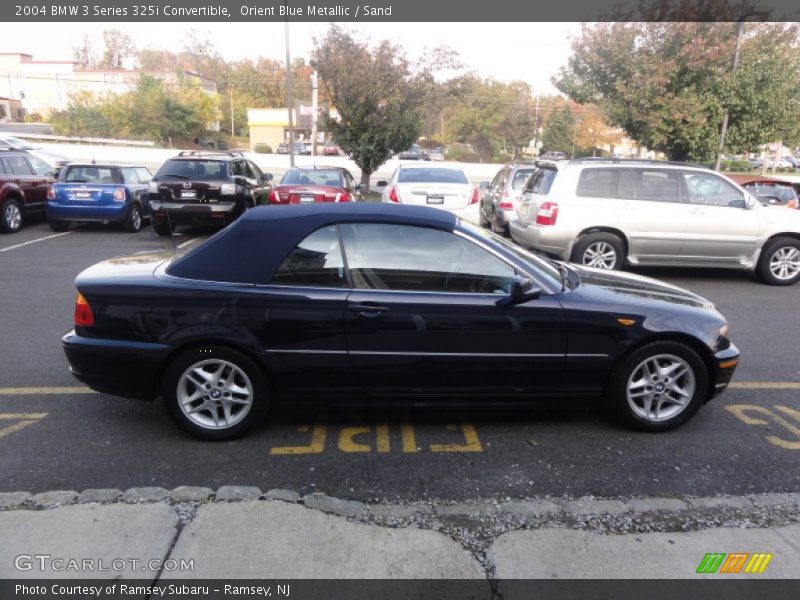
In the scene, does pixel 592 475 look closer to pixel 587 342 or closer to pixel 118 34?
pixel 587 342

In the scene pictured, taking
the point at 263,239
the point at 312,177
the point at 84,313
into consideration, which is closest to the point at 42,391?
the point at 84,313

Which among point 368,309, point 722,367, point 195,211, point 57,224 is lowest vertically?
point 57,224

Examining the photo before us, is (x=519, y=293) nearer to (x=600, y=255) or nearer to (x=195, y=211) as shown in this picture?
(x=600, y=255)

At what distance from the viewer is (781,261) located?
8.70 meters

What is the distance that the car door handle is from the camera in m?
3.61

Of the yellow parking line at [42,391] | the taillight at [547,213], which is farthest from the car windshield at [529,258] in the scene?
the taillight at [547,213]

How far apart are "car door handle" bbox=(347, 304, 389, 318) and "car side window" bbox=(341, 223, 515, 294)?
0.14 meters

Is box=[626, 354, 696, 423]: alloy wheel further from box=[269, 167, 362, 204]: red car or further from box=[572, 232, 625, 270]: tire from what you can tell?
box=[269, 167, 362, 204]: red car

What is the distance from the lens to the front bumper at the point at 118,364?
11.9ft

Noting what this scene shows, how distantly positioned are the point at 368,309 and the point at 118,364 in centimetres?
162

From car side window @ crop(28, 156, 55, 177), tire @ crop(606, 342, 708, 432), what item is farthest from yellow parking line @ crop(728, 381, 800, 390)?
car side window @ crop(28, 156, 55, 177)

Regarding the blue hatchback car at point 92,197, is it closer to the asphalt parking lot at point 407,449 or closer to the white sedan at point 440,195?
the white sedan at point 440,195

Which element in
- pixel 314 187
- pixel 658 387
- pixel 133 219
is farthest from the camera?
pixel 133 219

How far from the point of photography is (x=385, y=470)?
3473mm
